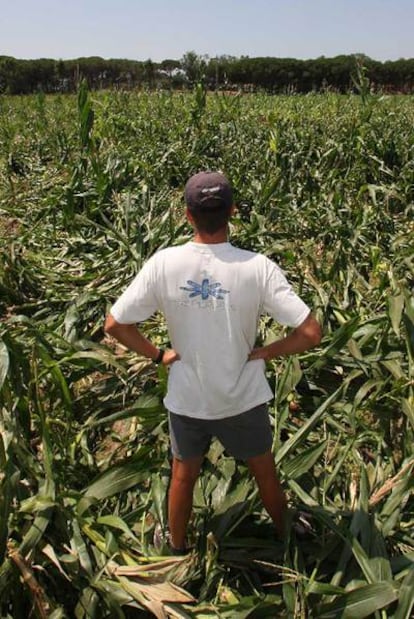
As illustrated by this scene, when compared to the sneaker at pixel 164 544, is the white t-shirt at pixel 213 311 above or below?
above

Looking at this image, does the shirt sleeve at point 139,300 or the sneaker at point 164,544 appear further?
the sneaker at point 164,544

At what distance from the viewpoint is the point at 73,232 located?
494 cm

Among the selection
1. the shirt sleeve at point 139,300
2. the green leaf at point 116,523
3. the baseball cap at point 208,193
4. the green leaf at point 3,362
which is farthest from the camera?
the green leaf at point 3,362

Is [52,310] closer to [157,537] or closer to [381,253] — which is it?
[157,537]

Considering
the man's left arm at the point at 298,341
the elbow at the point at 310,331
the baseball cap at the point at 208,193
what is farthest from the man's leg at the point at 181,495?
the baseball cap at the point at 208,193

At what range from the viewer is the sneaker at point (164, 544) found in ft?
6.50

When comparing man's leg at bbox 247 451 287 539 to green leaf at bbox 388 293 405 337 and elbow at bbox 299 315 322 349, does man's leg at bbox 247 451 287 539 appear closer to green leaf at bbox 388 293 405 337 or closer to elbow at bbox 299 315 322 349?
elbow at bbox 299 315 322 349

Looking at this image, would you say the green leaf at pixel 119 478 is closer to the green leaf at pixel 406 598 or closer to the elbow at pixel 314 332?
the elbow at pixel 314 332

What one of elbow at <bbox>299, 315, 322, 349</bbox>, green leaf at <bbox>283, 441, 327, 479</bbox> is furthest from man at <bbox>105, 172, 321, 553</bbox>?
green leaf at <bbox>283, 441, 327, 479</bbox>

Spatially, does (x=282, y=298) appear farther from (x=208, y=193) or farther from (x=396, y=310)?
(x=396, y=310)

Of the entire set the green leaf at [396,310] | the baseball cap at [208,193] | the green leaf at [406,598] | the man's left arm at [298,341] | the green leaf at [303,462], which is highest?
the baseball cap at [208,193]

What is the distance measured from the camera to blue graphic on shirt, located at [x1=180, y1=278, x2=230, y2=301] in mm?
1563

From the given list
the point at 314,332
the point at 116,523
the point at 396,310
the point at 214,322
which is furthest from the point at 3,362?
the point at 396,310

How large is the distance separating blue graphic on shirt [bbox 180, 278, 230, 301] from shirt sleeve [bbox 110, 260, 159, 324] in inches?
4.2
